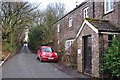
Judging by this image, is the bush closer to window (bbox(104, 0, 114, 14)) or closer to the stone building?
the stone building

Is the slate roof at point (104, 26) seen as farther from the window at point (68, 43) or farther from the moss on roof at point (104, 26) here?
the window at point (68, 43)

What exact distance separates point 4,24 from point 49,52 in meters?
17.2

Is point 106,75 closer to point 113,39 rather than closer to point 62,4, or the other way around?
point 113,39

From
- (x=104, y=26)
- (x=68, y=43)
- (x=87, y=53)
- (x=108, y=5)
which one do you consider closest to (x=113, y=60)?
(x=104, y=26)

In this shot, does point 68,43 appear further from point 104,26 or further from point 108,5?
point 104,26

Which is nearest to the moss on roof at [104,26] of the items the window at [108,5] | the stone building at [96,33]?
the stone building at [96,33]

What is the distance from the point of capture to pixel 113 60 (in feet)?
38.4

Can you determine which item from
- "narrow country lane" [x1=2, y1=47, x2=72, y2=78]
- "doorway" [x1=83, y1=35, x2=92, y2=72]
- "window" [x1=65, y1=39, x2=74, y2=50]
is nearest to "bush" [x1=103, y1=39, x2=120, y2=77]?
"doorway" [x1=83, y1=35, x2=92, y2=72]

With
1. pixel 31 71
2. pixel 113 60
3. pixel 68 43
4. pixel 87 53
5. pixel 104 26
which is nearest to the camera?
pixel 113 60

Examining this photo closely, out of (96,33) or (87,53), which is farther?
(87,53)

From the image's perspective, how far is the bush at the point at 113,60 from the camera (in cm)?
1131

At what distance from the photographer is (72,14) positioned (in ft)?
89.4

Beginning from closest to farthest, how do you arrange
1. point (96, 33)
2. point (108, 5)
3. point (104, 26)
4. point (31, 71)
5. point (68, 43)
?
point (96, 33), point (104, 26), point (31, 71), point (108, 5), point (68, 43)

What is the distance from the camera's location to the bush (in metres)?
11.3
